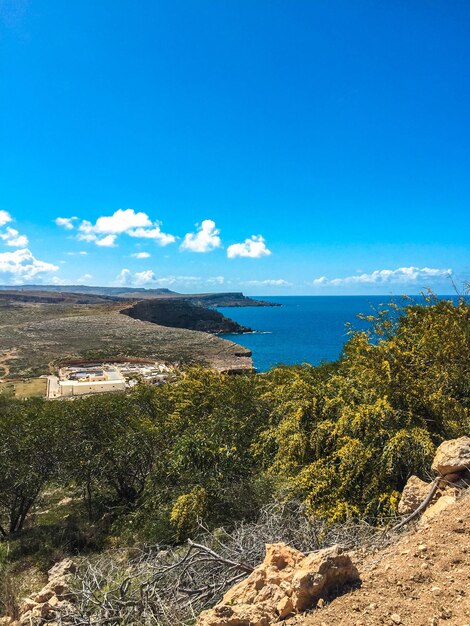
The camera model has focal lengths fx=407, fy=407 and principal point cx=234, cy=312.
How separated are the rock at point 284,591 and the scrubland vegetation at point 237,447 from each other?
3139 millimetres

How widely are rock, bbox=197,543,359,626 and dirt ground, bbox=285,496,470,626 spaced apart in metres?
0.18

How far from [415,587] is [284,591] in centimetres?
176

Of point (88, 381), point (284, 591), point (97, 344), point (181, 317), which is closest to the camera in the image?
point (284, 591)

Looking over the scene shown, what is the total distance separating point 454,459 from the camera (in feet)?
27.0

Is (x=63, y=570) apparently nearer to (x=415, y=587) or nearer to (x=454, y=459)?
(x=415, y=587)

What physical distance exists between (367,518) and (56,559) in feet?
37.6

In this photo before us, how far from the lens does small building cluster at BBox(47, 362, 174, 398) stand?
5284 cm

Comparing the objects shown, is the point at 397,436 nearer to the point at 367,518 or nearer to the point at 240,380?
the point at 367,518

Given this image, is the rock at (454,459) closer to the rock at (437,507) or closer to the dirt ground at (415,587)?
the rock at (437,507)

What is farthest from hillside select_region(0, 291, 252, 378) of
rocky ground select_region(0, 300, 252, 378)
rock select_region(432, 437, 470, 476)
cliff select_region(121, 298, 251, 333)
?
rock select_region(432, 437, 470, 476)

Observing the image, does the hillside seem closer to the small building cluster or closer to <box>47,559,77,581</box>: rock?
the small building cluster

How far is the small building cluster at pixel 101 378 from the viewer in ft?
173

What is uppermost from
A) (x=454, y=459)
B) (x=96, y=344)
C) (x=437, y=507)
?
(x=454, y=459)

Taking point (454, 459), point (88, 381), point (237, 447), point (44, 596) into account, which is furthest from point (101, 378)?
point (454, 459)
